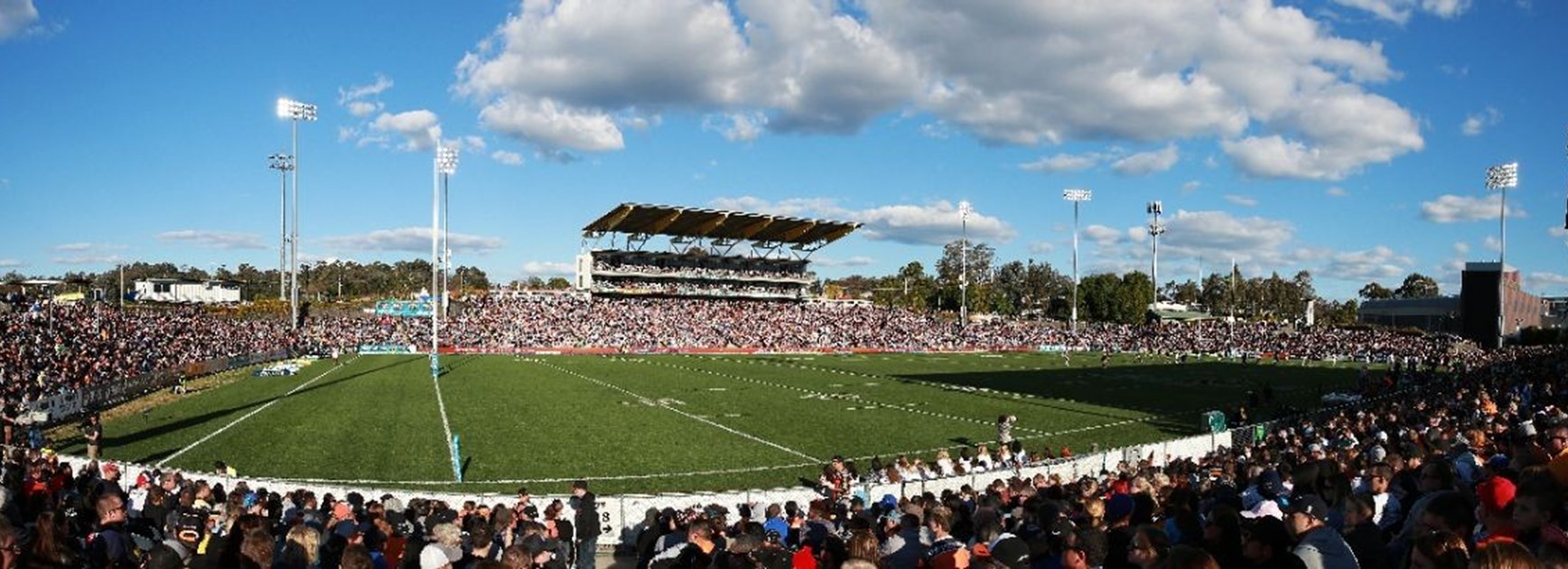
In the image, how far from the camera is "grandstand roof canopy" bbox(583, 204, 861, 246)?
89.4 meters

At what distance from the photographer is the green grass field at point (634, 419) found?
75.1ft

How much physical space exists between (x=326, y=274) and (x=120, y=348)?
127223 mm

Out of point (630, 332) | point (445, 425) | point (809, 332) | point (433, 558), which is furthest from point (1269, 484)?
point (809, 332)

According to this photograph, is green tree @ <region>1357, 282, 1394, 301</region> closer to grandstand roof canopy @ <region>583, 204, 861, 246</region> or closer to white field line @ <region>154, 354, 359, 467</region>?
grandstand roof canopy @ <region>583, 204, 861, 246</region>

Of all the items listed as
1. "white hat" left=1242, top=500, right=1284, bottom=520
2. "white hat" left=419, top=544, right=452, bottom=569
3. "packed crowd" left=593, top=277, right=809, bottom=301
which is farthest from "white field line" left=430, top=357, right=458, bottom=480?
"packed crowd" left=593, top=277, right=809, bottom=301

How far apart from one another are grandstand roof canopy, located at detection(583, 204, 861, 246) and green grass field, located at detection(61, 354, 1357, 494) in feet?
115

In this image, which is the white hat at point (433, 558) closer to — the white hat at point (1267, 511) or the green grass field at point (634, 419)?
the white hat at point (1267, 511)

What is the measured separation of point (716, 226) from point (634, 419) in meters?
65.1

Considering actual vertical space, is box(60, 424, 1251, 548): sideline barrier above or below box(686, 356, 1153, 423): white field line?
above

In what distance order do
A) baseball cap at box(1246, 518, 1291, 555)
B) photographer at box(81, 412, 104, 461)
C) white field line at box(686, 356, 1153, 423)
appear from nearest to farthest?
baseball cap at box(1246, 518, 1291, 555) → photographer at box(81, 412, 104, 461) → white field line at box(686, 356, 1153, 423)

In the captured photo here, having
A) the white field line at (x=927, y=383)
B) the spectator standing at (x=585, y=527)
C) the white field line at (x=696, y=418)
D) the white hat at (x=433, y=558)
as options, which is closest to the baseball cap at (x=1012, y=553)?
the white hat at (x=433, y=558)

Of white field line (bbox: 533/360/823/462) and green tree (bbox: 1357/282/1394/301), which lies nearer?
white field line (bbox: 533/360/823/462)

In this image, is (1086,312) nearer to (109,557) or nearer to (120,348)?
(120,348)

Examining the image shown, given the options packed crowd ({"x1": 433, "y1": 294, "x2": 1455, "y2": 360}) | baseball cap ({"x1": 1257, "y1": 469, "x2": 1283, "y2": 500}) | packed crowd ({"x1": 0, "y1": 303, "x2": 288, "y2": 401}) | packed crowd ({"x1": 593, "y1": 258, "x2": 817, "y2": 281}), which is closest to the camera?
baseball cap ({"x1": 1257, "y1": 469, "x2": 1283, "y2": 500})
